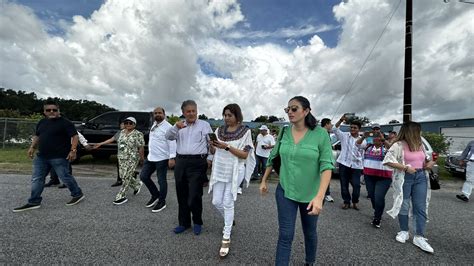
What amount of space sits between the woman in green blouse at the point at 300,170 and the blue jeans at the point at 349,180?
9.90 ft

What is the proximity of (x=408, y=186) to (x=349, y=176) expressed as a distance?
5.53 ft

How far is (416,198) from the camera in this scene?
338 cm

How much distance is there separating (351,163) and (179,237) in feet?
11.6

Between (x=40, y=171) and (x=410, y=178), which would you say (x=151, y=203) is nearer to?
(x=40, y=171)

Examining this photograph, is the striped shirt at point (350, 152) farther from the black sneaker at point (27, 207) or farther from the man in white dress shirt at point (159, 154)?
the black sneaker at point (27, 207)

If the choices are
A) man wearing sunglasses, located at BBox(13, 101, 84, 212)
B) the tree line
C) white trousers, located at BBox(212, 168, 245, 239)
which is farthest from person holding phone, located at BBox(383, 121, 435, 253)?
the tree line

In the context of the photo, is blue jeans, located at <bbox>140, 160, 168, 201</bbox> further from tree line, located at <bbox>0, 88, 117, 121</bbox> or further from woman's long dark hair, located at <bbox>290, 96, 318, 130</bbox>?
tree line, located at <bbox>0, 88, 117, 121</bbox>

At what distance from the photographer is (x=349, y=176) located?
5.09 metres

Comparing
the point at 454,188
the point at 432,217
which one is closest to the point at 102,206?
the point at 432,217

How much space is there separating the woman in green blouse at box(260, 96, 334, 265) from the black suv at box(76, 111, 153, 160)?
724 cm

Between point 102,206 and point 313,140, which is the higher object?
point 313,140

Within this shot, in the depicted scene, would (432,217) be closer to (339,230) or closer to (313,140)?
(339,230)

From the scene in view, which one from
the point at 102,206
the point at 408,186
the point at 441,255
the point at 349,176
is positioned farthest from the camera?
the point at 349,176

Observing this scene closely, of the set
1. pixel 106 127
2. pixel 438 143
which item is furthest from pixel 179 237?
pixel 438 143
